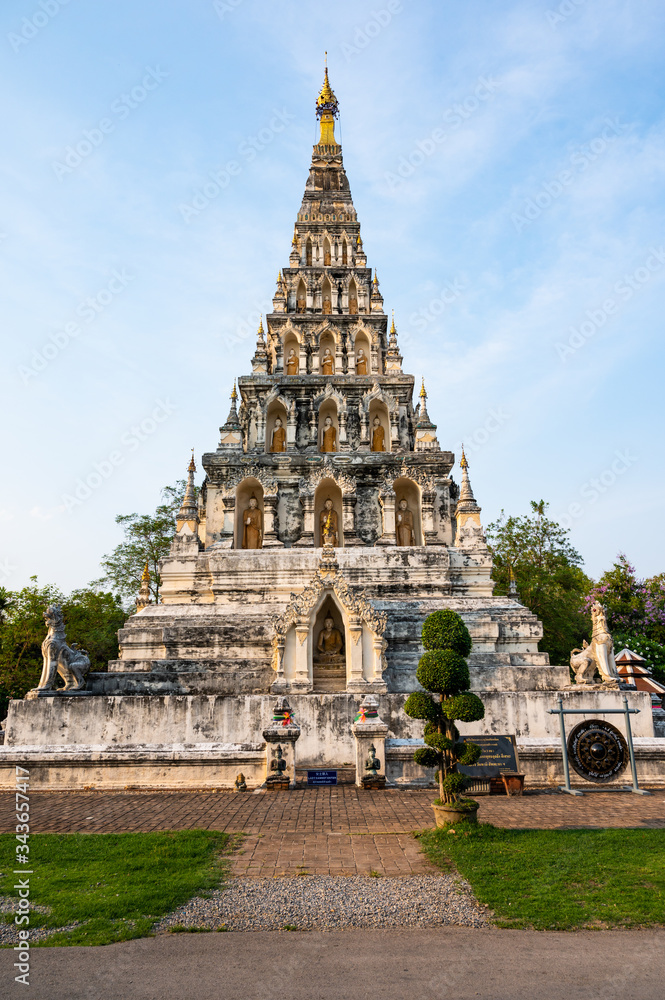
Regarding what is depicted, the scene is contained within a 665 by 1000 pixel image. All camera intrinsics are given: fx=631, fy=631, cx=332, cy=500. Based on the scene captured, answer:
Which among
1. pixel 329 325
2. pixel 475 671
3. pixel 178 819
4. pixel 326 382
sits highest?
pixel 329 325

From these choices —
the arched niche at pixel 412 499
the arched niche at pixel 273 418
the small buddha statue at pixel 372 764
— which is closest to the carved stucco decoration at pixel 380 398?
the arched niche at pixel 273 418

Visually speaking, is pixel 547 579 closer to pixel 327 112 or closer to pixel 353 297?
pixel 353 297

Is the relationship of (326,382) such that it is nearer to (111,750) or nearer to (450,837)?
(111,750)

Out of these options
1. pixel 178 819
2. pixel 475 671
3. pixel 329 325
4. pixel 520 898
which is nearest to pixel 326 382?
pixel 329 325

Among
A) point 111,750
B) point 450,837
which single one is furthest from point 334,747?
point 450,837

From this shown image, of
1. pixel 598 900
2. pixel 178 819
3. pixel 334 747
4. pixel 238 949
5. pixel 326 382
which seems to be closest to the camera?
pixel 238 949

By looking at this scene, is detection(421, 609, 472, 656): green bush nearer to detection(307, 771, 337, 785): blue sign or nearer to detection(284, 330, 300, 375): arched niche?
detection(307, 771, 337, 785): blue sign

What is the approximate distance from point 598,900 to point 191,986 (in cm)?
400

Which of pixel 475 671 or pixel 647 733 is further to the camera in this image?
pixel 475 671

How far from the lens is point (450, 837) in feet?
27.4

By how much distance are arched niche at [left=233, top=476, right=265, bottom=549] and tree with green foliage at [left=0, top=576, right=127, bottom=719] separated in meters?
9.64

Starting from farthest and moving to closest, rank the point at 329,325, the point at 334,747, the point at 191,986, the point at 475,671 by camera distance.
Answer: the point at 329,325 < the point at 475,671 < the point at 334,747 < the point at 191,986

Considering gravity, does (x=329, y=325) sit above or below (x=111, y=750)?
above

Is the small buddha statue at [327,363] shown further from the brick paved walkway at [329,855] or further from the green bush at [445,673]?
the brick paved walkway at [329,855]
